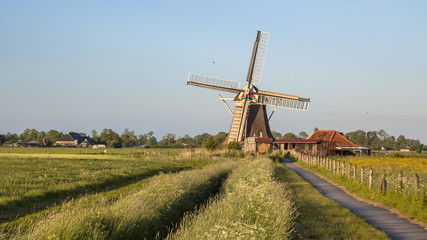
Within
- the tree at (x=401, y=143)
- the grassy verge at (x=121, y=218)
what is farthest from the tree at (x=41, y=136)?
the grassy verge at (x=121, y=218)

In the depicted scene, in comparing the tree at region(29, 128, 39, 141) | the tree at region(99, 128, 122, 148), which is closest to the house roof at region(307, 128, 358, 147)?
the tree at region(99, 128, 122, 148)

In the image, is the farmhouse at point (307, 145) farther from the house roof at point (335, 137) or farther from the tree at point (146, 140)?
the tree at point (146, 140)

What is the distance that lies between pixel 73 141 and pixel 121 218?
162 m

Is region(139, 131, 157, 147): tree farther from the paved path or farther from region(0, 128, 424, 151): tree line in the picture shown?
the paved path

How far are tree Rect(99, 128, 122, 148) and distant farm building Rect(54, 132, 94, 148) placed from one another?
510cm

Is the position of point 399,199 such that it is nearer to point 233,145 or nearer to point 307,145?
point 233,145

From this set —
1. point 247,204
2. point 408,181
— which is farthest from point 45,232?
point 408,181

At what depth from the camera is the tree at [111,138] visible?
511ft

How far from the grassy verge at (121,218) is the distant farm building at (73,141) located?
502 ft

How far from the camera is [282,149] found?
70562mm

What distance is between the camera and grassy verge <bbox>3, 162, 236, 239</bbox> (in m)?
8.32

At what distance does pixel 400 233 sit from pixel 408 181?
6.17 m

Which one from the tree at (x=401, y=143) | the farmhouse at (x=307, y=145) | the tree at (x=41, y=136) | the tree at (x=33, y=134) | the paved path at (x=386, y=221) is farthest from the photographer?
Answer: the tree at (x=33, y=134)

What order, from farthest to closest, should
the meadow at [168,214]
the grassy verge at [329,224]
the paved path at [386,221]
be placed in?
the paved path at [386,221], the grassy verge at [329,224], the meadow at [168,214]
